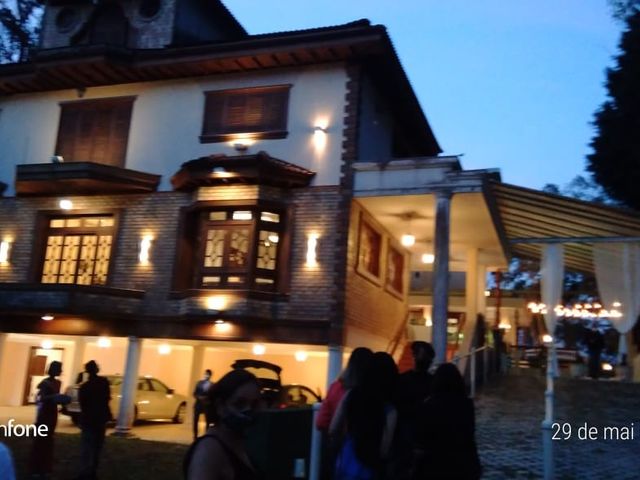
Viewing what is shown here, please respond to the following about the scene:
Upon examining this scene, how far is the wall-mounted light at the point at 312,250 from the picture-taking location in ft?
49.4

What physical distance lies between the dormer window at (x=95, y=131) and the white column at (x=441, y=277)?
8.43m

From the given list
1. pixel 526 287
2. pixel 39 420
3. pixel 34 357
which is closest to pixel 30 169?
pixel 34 357

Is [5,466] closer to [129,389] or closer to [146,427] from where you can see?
[129,389]

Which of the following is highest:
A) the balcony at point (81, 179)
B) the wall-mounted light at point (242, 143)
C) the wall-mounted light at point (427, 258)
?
the wall-mounted light at point (242, 143)

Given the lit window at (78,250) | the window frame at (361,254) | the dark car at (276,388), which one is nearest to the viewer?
the dark car at (276,388)

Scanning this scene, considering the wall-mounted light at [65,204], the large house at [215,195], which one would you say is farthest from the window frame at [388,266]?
the wall-mounted light at [65,204]

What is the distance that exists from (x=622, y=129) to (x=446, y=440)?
17236 millimetres

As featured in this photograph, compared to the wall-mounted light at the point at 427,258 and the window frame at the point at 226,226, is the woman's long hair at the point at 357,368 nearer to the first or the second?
the window frame at the point at 226,226

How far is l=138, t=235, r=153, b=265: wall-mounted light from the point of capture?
53.9 feet

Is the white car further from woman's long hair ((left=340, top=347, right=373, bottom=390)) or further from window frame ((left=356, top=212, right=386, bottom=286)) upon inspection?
woman's long hair ((left=340, top=347, right=373, bottom=390))

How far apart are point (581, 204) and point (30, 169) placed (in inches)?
525

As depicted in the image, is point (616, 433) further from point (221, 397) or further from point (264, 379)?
point (221, 397)

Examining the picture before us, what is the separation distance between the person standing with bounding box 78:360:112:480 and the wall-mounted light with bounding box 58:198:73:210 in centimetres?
917

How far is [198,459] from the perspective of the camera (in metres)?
2.65
